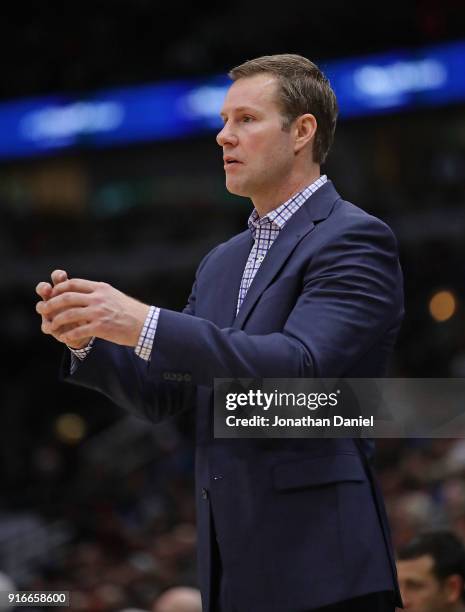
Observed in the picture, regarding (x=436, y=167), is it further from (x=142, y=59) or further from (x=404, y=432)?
(x=404, y=432)

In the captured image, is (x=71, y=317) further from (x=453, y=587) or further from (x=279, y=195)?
(x=453, y=587)

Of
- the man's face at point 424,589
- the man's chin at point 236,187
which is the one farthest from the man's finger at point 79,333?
the man's face at point 424,589

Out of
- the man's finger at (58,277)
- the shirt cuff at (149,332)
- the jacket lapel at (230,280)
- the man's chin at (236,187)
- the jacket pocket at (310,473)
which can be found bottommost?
the jacket pocket at (310,473)

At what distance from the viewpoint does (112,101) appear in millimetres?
15719

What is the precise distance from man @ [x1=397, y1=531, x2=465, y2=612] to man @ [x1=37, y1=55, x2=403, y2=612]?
1.13 meters

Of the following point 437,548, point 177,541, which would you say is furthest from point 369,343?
point 177,541

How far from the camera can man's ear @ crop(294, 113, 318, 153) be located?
2275mm

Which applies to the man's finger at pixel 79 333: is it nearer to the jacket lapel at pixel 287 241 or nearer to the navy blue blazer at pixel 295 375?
the navy blue blazer at pixel 295 375

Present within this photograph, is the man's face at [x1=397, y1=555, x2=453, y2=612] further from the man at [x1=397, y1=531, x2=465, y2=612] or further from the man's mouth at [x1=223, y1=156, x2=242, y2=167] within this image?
the man's mouth at [x1=223, y1=156, x2=242, y2=167]

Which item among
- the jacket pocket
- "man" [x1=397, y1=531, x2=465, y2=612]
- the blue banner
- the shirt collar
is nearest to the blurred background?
the blue banner

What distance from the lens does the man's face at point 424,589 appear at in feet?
10.3

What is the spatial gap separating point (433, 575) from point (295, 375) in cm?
146

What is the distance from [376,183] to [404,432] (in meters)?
13.0

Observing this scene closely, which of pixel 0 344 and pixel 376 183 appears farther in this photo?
pixel 0 344
